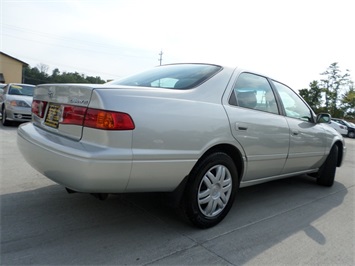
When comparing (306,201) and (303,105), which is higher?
(303,105)

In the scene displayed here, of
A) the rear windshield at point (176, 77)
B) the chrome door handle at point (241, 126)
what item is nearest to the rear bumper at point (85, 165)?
the rear windshield at point (176, 77)

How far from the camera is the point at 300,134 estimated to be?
12.5 ft

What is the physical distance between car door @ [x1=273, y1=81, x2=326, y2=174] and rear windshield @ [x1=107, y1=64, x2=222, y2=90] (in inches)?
46.1

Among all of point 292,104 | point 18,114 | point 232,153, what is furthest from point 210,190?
point 18,114

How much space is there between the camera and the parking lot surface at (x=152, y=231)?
2.21m

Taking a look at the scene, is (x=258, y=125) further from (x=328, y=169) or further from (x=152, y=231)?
(x=328, y=169)

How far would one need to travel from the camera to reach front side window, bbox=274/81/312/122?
379cm

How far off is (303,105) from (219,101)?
2027 mm

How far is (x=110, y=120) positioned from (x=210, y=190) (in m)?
1.16

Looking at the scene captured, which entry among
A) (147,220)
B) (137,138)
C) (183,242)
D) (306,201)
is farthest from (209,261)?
(306,201)

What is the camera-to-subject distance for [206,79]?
2809mm

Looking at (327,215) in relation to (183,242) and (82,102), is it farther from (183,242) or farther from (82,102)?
(82,102)

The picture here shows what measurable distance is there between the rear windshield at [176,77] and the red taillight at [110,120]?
730 mm

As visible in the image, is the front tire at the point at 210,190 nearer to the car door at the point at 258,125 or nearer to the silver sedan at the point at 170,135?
the silver sedan at the point at 170,135
